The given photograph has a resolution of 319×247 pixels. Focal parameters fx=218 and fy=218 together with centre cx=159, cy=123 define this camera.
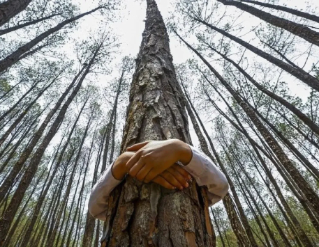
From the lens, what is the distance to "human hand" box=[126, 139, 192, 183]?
0.92m

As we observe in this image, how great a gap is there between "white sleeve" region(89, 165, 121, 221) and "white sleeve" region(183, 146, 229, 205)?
368 millimetres

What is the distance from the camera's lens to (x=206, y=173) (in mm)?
1036

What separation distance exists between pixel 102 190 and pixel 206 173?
0.52 meters

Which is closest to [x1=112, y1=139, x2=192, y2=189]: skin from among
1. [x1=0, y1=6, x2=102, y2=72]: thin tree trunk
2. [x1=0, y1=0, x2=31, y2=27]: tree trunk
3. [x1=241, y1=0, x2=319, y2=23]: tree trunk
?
[x1=0, y1=0, x2=31, y2=27]: tree trunk

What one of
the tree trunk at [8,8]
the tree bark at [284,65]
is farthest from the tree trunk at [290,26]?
the tree trunk at [8,8]

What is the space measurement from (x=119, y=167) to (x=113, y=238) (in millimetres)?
301

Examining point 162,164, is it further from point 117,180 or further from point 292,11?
point 292,11

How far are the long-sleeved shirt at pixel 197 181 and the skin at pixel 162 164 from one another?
1.9 inches

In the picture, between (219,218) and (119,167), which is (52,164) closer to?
(219,218)

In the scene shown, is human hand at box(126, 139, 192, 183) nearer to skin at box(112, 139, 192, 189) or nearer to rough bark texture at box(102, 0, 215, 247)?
skin at box(112, 139, 192, 189)

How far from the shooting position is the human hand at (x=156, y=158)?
0.92 metres

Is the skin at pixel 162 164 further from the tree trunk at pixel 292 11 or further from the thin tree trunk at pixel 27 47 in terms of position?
the tree trunk at pixel 292 11

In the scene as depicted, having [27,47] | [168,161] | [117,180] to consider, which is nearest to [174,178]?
[168,161]

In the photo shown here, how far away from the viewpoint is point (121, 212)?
964mm
